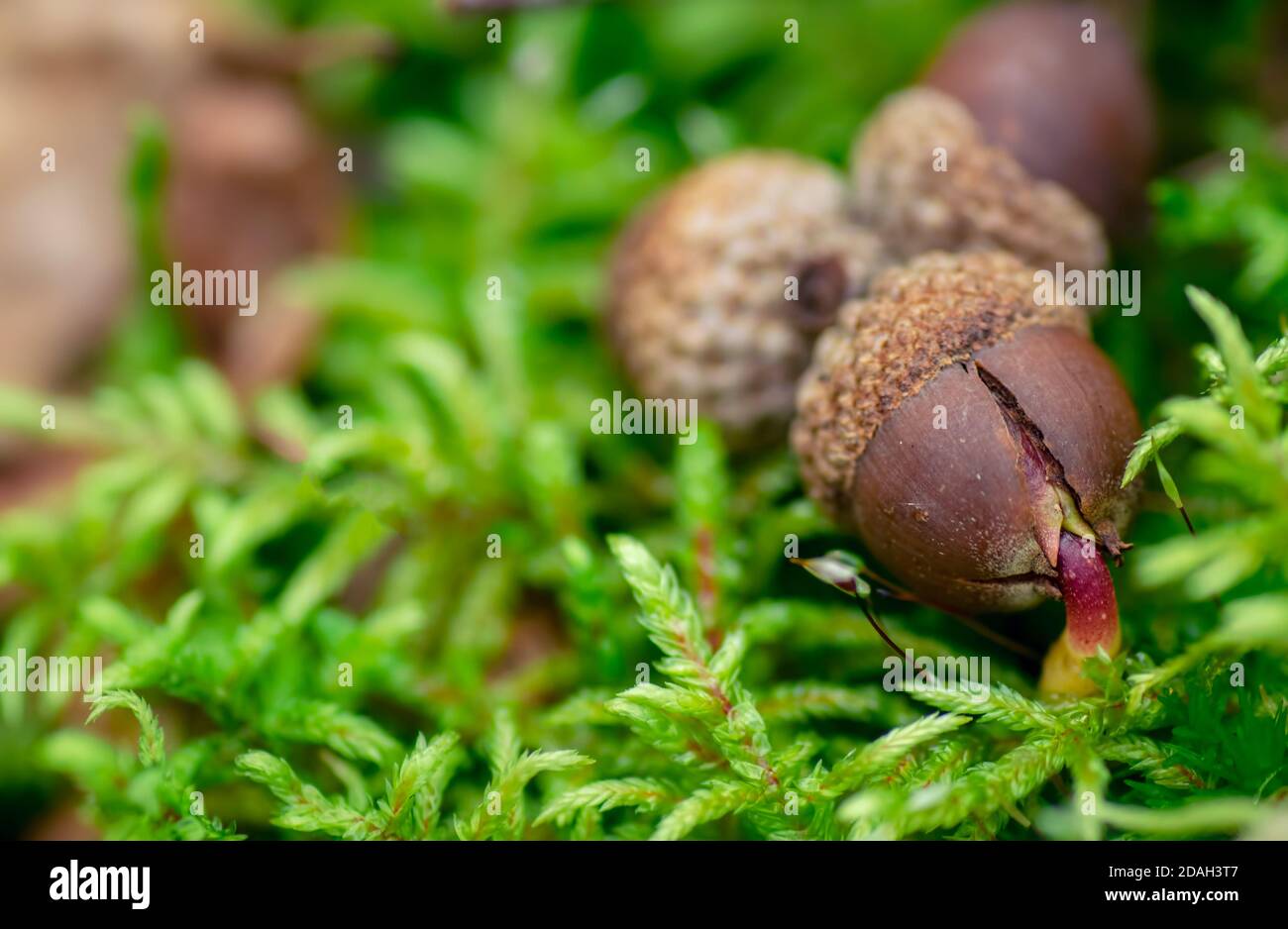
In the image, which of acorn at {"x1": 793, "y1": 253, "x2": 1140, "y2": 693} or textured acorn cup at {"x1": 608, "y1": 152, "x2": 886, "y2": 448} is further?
textured acorn cup at {"x1": 608, "y1": 152, "x2": 886, "y2": 448}

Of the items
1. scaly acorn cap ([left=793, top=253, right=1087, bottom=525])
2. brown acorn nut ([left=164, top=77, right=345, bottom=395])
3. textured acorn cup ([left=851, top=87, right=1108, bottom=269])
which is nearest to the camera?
scaly acorn cap ([left=793, top=253, right=1087, bottom=525])

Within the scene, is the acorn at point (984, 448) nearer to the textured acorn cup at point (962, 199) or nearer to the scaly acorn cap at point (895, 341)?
the scaly acorn cap at point (895, 341)

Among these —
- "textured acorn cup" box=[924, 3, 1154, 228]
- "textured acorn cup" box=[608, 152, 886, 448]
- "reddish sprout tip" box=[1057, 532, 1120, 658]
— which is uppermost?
"textured acorn cup" box=[924, 3, 1154, 228]

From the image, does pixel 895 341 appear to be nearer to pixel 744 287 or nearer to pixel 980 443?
pixel 980 443

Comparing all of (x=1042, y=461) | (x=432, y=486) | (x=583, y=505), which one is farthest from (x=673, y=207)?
(x=1042, y=461)

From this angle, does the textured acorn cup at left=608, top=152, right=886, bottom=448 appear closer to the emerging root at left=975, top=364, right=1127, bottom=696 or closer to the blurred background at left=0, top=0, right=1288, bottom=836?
the blurred background at left=0, top=0, right=1288, bottom=836

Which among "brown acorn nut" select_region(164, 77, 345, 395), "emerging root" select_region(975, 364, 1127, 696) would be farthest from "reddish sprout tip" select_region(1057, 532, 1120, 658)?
"brown acorn nut" select_region(164, 77, 345, 395)

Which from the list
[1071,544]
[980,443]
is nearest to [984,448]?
[980,443]
